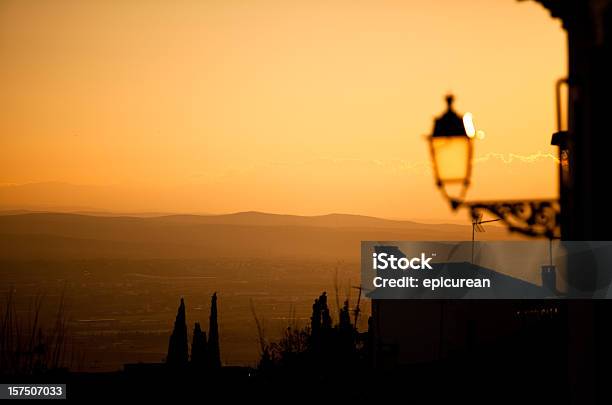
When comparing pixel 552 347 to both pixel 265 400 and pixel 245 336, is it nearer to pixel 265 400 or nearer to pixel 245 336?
pixel 265 400

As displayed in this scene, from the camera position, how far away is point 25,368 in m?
23.4

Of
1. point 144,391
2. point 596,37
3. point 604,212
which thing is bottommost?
point 144,391

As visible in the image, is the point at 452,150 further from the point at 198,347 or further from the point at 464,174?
the point at 198,347

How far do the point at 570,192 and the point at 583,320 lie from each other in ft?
3.76

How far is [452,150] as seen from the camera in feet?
27.9

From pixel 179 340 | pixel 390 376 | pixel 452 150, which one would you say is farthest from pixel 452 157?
pixel 179 340

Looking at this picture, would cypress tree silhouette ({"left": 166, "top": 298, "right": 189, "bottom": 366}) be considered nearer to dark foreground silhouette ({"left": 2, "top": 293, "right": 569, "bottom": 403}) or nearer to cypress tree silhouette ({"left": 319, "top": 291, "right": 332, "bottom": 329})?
cypress tree silhouette ({"left": 319, "top": 291, "right": 332, "bottom": 329})

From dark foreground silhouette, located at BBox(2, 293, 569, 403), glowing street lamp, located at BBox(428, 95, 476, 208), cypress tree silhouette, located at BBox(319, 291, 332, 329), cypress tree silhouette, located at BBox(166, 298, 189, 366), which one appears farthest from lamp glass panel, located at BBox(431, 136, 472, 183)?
cypress tree silhouette, located at BBox(166, 298, 189, 366)

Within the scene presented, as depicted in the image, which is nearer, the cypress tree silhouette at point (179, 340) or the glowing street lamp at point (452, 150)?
the glowing street lamp at point (452, 150)

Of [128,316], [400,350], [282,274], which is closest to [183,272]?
[128,316]

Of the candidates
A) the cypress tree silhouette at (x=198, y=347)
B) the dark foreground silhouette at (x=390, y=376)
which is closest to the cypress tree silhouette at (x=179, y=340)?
the cypress tree silhouette at (x=198, y=347)

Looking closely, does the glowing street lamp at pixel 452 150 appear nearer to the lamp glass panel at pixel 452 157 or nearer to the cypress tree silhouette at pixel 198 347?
the lamp glass panel at pixel 452 157

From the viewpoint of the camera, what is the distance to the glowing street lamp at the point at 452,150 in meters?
8.38

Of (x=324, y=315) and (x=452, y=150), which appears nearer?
(x=452, y=150)
